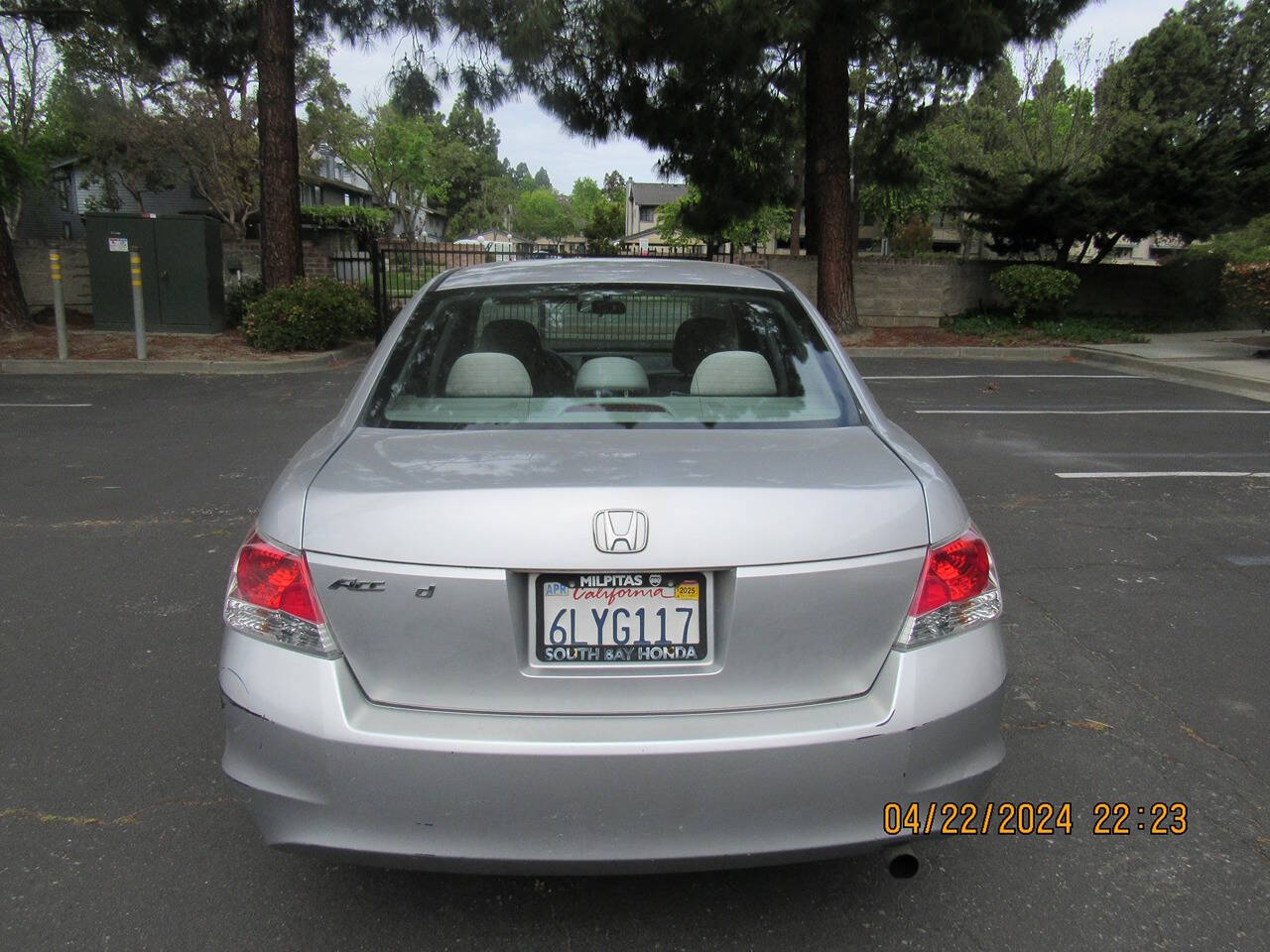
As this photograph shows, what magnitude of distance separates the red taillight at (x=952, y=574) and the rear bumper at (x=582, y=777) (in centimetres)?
15

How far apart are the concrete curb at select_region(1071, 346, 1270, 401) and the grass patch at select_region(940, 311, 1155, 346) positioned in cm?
114

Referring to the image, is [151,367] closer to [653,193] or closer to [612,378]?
[612,378]

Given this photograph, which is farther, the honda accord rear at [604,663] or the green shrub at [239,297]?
the green shrub at [239,297]

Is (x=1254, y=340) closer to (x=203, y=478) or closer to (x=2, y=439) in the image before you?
(x=203, y=478)

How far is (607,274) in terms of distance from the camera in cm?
352

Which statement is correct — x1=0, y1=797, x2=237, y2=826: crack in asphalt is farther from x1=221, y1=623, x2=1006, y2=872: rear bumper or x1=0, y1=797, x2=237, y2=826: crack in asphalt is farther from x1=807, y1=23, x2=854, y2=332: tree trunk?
x1=807, y1=23, x2=854, y2=332: tree trunk

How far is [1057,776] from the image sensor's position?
310 centimetres

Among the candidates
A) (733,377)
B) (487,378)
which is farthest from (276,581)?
Result: (733,377)

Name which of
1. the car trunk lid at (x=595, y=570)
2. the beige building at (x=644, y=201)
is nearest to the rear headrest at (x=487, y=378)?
the car trunk lid at (x=595, y=570)

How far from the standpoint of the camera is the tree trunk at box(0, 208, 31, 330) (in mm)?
14953

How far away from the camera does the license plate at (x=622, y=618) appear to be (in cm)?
206

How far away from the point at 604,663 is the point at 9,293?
53.9 ft

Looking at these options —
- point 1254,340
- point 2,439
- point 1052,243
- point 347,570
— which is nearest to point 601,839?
point 347,570

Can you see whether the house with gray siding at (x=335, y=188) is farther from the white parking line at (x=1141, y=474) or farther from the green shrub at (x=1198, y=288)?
the white parking line at (x=1141, y=474)
